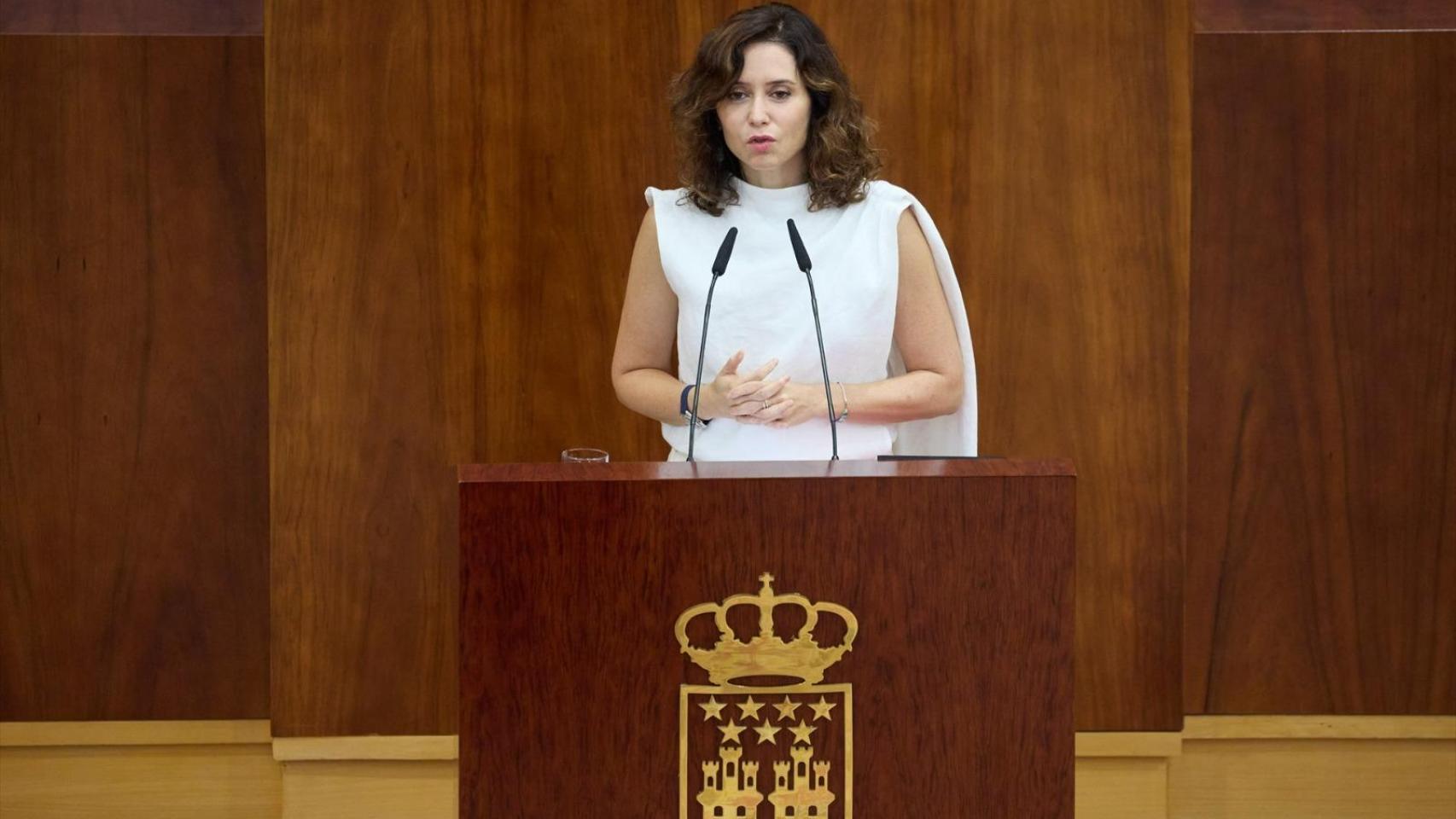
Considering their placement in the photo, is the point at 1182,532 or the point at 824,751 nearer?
the point at 824,751

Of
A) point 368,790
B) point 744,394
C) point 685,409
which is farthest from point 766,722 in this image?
point 368,790

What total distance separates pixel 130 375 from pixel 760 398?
1682 mm

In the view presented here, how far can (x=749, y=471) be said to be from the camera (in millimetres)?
1592

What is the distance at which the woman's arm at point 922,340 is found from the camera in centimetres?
222

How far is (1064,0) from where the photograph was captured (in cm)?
302

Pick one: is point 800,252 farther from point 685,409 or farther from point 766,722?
point 766,722

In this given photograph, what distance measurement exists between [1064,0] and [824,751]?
1.89m

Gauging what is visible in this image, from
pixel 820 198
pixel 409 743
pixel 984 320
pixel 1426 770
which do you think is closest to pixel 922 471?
pixel 820 198

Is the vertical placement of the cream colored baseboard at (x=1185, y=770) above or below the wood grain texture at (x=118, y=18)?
below

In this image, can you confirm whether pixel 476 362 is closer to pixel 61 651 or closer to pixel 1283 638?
pixel 61 651

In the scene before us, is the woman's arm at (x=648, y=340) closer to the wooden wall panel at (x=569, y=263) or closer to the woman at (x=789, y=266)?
the woman at (x=789, y=266)

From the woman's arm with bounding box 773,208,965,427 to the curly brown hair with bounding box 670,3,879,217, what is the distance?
111 millimetres

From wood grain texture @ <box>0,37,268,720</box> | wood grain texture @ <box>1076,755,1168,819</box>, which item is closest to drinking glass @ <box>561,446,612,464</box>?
wood grain texture @ <box>0,37,268,720</box>

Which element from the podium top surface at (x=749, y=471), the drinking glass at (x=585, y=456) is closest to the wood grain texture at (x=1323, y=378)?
the drinking glass at (x=585, y=456)
